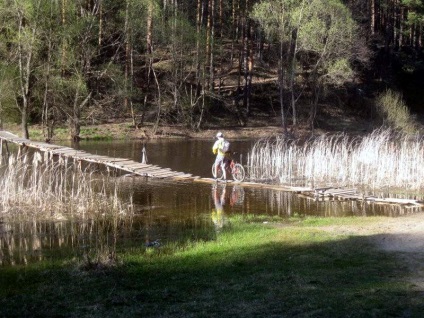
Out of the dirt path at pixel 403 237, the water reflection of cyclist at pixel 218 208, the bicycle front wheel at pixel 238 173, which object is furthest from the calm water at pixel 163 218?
the dirt path at pixel 403 237

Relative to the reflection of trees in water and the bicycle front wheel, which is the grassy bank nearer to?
the reflection of trees in water

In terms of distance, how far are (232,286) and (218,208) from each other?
9422 mm

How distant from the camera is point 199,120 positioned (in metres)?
49.7

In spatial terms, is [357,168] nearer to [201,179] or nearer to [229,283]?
[201,179]

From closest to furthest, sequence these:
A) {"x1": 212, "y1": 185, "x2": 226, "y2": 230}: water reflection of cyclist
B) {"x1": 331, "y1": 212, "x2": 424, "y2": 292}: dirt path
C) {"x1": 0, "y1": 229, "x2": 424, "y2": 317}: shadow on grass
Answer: {"x1": 0, "y1": 229, "x2": 424, "y2": 317}: shadow on grass
{"x1": 331, "y1": 212, "x2": 424, "y2": 292}: dirt path
{"x1": 212, "y1": 185, "x2": 226, "y2": 230}: water reflection of cyclist

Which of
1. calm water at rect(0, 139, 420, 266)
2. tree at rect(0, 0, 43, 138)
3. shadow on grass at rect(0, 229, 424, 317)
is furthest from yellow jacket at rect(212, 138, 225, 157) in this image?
tree at rect(0, 0, 43, 138)

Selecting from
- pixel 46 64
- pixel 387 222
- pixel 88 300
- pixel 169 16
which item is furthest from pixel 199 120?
pixel 88 300

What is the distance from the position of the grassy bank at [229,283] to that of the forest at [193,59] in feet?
84.2

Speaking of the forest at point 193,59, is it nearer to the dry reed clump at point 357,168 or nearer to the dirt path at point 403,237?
the dry reed clump at point 357,168


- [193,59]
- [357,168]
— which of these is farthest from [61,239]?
[193,59]

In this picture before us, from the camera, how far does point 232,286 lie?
29.2ft

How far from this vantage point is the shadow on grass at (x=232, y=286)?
25.1ft

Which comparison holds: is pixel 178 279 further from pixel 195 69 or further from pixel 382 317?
pixel 195 69

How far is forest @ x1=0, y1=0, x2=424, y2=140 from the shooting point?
36969 millimetres
